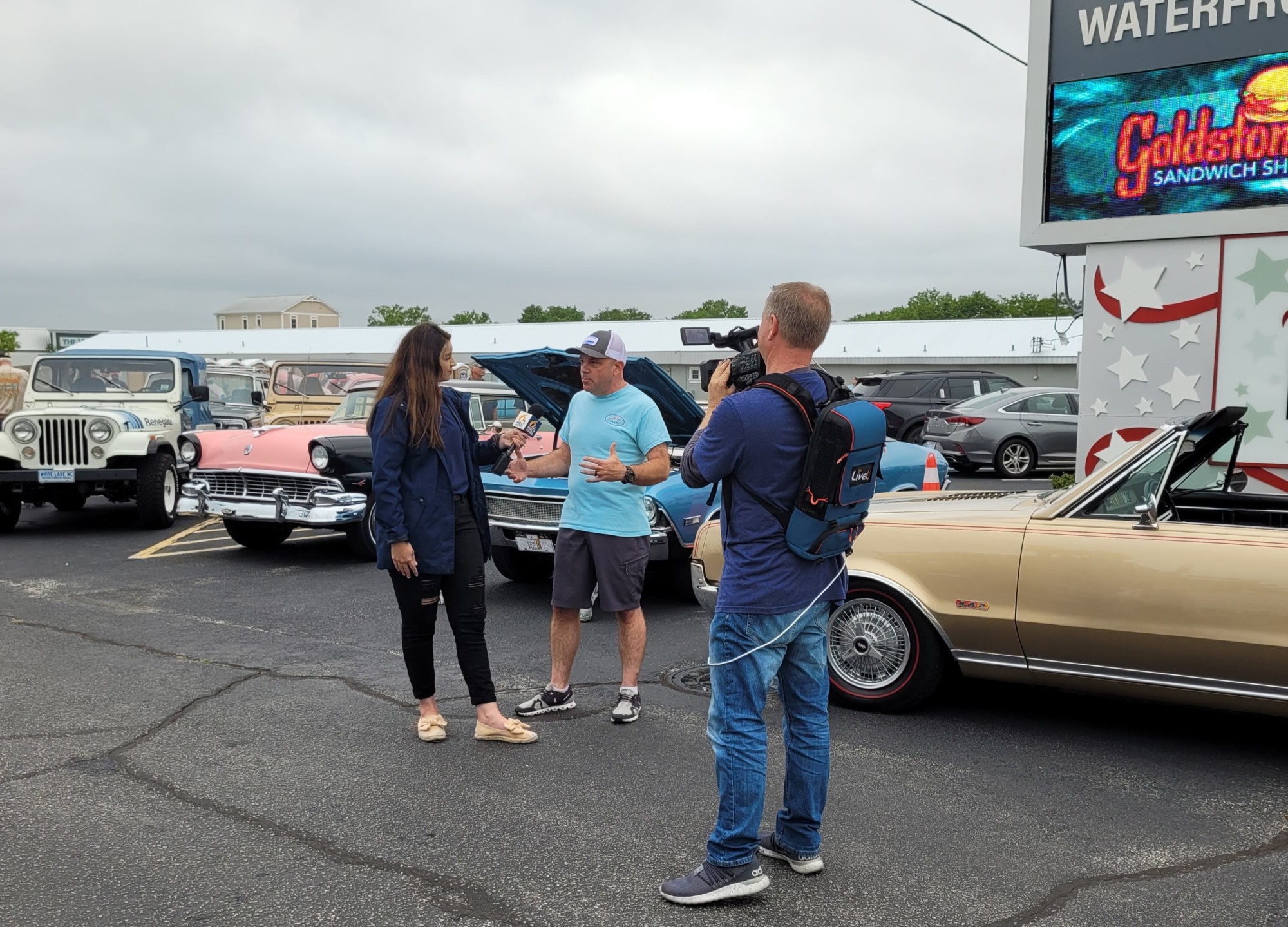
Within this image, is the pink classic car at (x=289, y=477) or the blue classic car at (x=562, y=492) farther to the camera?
the pink classic car at (x=289, y=477)

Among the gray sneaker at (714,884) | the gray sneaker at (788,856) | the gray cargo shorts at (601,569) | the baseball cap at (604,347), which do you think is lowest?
the gray sneaker at (788,856)

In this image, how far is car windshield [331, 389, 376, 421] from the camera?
37.2ft

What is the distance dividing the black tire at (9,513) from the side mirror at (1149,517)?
10917mm

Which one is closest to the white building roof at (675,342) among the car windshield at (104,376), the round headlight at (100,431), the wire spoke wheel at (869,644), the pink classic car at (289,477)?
the car windshield at (104,376)

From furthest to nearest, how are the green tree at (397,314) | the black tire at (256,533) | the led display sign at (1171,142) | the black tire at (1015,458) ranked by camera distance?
the green tree at (397,314) < the black tire at (1015,458) < the black tire at (256,533) < the led display sign at (1171,142)

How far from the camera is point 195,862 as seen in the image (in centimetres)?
348

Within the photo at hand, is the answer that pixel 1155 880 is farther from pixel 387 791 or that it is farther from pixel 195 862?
pixel 195 862

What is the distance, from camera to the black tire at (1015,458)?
1730 cm

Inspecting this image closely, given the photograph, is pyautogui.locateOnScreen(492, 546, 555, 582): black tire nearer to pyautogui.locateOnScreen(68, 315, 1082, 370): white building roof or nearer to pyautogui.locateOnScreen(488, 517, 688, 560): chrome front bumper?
pyautogui.locateOnScreen(488, 517, 688, 560): chrome front bumper

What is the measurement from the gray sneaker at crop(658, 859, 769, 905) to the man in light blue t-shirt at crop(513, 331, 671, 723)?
181 cm

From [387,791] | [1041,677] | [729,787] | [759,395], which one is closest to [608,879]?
[729,787]

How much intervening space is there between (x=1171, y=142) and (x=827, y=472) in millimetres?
7124

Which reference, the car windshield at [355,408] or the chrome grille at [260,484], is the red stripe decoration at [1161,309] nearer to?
the chrome grille at [260,484]

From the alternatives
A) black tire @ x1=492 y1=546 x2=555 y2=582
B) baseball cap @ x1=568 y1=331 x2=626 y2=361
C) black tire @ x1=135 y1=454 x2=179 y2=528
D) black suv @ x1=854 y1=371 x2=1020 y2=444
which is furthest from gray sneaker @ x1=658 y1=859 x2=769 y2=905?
black suv @ x1=854 y1=371 x2=1020 y2=444
